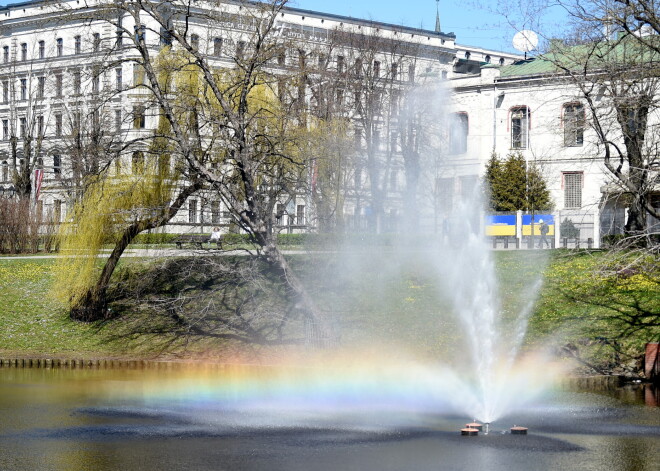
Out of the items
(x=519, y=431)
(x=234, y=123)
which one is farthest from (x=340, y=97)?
(x=519, y=431)

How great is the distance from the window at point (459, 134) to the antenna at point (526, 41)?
41.8 metres

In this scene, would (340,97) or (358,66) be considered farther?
(358,66)

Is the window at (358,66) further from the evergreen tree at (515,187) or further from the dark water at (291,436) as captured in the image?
the dark water at (291,436)

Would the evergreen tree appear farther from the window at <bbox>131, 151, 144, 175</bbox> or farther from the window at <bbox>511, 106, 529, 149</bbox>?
the window at <bbox>131, 151, 144, 175</bbox>

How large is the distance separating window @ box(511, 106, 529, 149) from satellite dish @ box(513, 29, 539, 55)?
1569 inches

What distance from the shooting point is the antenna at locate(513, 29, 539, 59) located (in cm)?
2652

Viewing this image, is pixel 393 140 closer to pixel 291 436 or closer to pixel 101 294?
pixel 101 294

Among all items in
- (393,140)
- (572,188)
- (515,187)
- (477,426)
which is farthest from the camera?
(572,188)

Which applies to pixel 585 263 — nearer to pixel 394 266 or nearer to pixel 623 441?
pixel 394 266

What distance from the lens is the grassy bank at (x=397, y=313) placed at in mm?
27406

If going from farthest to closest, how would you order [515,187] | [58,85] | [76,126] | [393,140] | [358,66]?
[393,140]
[515,187]
[358,66]
[76,126]
[58,85]

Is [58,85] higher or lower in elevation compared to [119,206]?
higher

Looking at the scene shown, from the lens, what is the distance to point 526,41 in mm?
27469

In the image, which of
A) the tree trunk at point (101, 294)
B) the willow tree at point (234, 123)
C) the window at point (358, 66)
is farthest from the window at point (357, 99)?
the tree trunk at point (101, 294)
